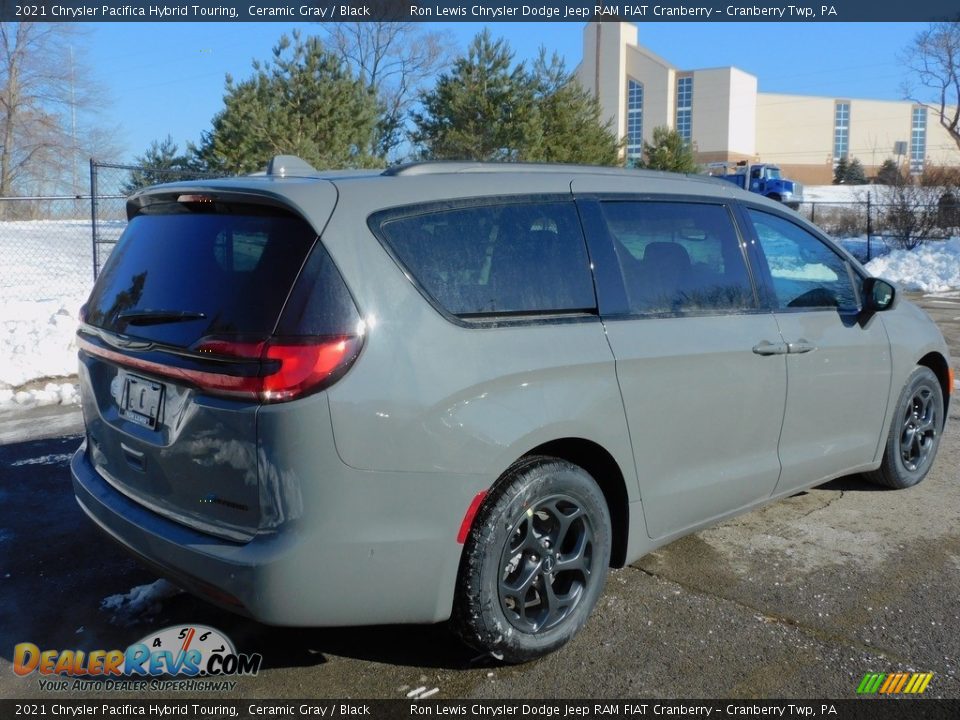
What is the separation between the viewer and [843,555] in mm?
4215

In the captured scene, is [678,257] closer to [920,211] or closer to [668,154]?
[920,211]

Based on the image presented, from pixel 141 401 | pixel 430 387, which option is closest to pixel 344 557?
pixel 430 387

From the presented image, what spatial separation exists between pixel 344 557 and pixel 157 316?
1097 millimetres

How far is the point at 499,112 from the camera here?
67.7 ft

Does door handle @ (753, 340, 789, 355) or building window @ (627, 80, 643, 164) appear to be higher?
building window @ (627, 80, 643, 164)

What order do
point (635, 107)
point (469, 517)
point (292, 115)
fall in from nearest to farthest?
1. point (469, 517)
2. point (292, 115)
3. point (635, 107)

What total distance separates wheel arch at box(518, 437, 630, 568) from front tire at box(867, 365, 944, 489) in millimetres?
2266

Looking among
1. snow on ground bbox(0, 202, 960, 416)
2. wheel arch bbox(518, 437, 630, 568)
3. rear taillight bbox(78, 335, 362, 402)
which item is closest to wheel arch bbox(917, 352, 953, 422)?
wheel arch bbox(518, 437, 630, 568)

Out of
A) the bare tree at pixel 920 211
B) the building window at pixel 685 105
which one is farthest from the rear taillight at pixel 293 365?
the building window at pixel 685 105

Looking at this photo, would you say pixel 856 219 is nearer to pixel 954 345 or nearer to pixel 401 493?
pixel 954 345

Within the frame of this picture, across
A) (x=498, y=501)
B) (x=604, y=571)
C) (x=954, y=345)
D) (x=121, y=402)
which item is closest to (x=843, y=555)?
(x=604, y=571)

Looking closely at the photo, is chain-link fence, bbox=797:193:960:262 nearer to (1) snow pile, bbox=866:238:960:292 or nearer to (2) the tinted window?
(1) snow pile, bbox=866:238:960:292

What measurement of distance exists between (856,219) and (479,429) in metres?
25.7

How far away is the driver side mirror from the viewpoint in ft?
14.8
